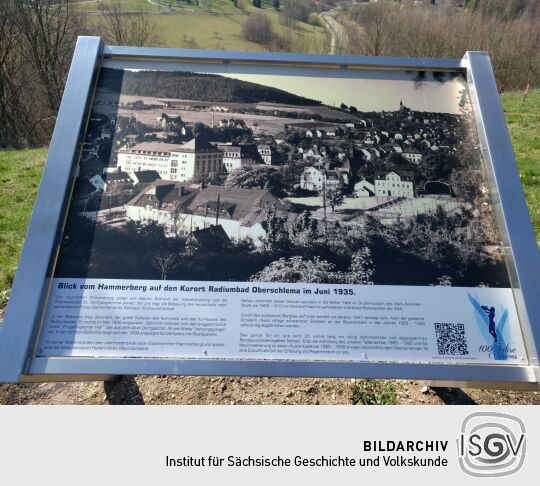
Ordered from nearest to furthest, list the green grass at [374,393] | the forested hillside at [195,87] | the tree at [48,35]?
the forested hillside at [195,87] < the green grass at [374,393] < the tree at [48,35]

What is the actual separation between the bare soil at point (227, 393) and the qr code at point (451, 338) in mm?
1264

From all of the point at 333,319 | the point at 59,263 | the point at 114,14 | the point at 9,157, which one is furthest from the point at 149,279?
the point at 114,14

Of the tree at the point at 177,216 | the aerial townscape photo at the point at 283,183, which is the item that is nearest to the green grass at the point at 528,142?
the aerial townscape photo at the point at 283,183

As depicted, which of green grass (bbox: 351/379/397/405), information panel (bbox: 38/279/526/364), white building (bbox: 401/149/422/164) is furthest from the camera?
green grass (bbox: 351/379/397/405)

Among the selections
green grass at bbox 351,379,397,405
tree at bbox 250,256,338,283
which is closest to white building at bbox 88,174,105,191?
tree at bbox 250,256,338,283

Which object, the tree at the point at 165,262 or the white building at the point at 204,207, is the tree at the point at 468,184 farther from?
the tree at the point at 165,262

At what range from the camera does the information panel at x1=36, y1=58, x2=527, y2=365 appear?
2070 millimetres

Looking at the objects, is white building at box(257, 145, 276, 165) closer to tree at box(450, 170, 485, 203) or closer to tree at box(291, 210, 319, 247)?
tree at box(291, 210, 319, 247)

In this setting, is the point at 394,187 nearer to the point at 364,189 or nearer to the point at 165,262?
the point at 364,189

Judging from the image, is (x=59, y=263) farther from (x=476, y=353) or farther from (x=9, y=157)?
(x=9, y=157)

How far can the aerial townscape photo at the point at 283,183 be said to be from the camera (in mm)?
2217

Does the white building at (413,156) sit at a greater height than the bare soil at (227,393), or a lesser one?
greater

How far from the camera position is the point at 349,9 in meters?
28.1

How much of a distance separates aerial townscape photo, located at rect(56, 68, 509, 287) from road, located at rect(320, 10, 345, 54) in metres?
21.5
